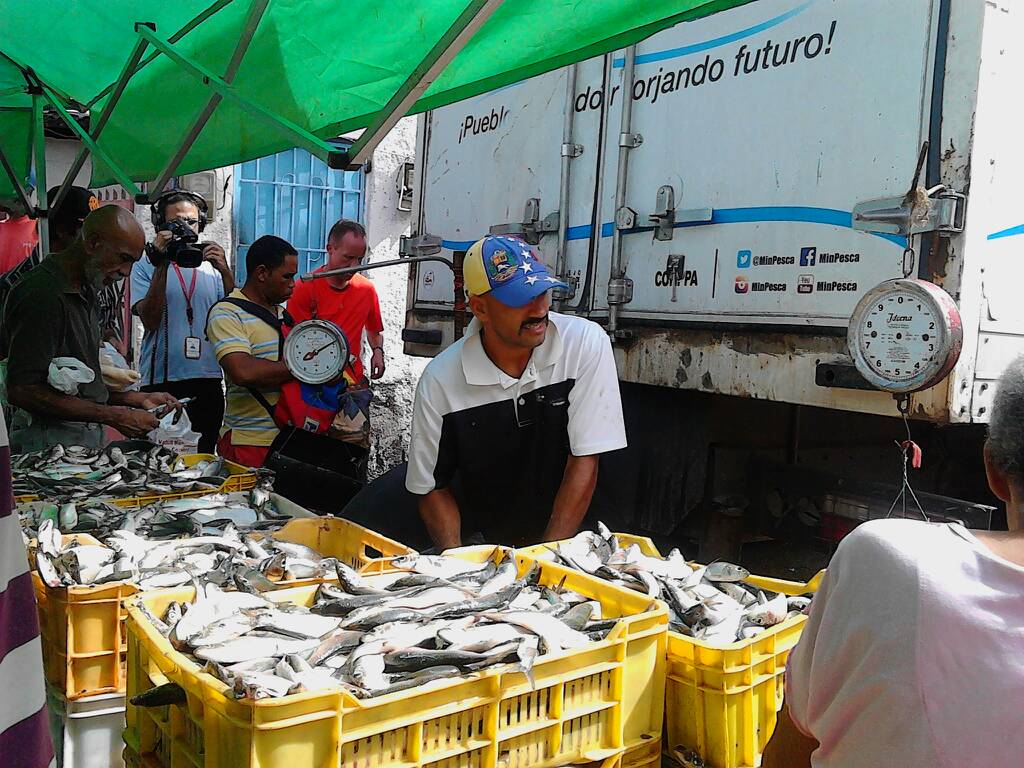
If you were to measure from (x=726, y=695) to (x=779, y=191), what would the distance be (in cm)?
244

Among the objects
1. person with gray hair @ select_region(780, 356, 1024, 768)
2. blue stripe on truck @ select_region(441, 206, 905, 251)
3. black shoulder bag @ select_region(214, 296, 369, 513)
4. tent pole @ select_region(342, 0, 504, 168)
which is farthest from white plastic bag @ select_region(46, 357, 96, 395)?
person with gray hair @ select_region(780, 356, 1024, 768)

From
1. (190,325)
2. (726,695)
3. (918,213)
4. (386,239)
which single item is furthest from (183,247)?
(726,695)

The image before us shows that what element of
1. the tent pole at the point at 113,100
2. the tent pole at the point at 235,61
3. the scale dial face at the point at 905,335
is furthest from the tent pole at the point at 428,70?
the scale dial face at the point at 905,335

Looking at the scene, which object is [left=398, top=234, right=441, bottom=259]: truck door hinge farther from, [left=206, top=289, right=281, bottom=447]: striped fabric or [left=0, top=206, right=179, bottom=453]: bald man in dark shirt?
[left=0, top=206, right=179, bottom=453]: bald man in dark shirt

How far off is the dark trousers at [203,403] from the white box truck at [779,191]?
241 cm

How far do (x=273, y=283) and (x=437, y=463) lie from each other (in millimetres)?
1987

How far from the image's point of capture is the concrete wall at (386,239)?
8812 millimetres

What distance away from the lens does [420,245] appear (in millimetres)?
6223

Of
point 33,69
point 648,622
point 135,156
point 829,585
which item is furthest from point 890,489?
point 33,69

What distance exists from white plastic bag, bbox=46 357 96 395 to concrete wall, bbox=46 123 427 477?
4500 millimetres

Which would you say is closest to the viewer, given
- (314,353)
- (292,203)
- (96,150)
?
(96,150)

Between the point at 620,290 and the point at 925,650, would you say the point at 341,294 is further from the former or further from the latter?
the point at 925,650

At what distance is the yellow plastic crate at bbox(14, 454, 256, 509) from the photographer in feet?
11.5

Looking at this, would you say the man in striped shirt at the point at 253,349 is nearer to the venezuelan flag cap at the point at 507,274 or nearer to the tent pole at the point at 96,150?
the tent pole at the point at 96,150
